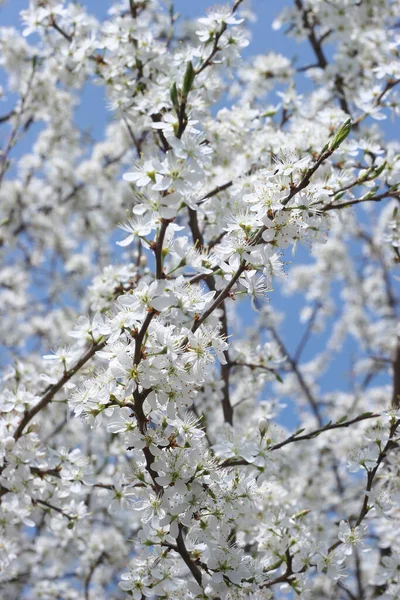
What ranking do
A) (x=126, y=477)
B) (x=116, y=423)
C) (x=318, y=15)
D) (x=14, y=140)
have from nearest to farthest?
(x=116, y=423)
(x=126, y=477)
(x=14, y=140)
(x=318, y=15)

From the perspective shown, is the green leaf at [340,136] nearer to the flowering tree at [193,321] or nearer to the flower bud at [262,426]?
the flowering tree at [193,321]

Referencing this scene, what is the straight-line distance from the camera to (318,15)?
5297mm

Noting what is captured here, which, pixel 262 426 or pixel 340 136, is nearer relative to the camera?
pixel 340 136

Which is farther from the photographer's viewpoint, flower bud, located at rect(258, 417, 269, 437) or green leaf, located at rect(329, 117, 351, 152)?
flower bud, located at rect(258, 417, 269, 437)

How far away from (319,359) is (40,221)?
227 inches

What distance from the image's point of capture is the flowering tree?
6.73ft

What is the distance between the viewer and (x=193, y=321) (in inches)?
87.5

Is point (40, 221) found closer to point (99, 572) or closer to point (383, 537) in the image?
point (99, 572)

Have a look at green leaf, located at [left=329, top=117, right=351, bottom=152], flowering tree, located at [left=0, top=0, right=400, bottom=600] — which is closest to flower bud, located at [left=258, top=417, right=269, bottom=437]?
flowering tree, located at [left=0, top=0, right=400, bottom=600]

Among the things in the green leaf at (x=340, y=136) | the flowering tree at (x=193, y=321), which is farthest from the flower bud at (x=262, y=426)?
the green leaf at (x=340, y=136)

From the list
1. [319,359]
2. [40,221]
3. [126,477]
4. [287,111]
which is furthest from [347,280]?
[126,477]

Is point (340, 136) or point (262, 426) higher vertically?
point (340, 136)

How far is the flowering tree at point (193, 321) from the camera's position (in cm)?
205

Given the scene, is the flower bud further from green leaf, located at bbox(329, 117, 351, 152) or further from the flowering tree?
green leaf, located at bbox(329, 117, 351, 152)
